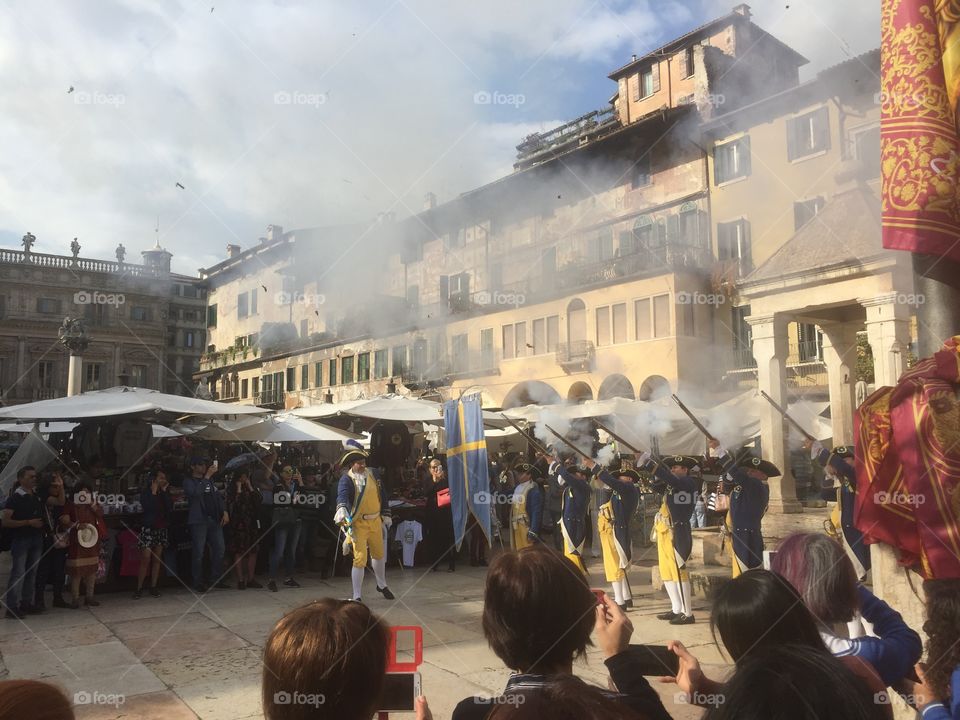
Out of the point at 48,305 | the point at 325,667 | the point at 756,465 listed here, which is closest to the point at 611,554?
the point at 756,465

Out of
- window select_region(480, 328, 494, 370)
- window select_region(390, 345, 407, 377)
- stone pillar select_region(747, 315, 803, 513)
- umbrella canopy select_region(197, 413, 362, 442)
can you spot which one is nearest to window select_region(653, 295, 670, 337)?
window select_region(480, 328, 494, 370)

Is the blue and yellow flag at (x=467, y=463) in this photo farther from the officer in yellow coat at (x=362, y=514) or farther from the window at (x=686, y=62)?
the window at (x=686, y=62)

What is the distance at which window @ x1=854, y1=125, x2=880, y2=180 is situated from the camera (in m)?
20.4

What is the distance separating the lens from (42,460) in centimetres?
1485

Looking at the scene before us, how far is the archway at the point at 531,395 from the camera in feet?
93.6

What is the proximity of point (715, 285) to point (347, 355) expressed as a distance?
23.2 metres

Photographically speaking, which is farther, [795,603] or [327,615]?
[795,603]

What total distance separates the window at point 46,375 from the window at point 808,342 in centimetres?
4816

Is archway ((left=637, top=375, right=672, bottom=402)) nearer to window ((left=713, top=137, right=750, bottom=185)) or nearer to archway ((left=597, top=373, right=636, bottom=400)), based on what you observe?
archway ((left=597, top=373, right=636, bottom=400))

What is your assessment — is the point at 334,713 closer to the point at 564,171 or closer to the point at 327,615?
the point at 327,615

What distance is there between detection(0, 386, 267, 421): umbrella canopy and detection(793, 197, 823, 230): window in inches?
756

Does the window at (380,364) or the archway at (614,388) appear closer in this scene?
the archway at (614,388)

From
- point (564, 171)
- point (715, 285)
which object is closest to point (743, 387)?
point (715, 285)

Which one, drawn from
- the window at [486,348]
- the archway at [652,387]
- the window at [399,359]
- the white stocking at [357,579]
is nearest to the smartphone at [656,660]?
the white stocking at [357,579]
